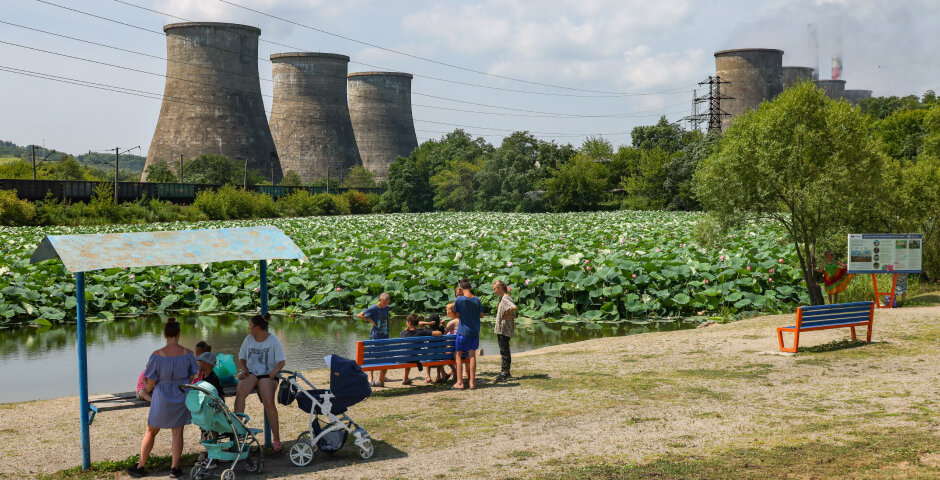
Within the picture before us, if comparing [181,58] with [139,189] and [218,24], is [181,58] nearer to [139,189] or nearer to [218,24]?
[218,24]

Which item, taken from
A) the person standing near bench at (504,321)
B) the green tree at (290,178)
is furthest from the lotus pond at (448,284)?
the green tree at (290,178)

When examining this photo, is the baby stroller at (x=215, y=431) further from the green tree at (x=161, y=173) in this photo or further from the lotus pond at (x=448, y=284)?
the green tree at (x=161, y=173)

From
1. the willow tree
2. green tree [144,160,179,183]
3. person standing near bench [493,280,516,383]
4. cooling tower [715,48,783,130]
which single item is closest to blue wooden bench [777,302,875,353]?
the willow tree

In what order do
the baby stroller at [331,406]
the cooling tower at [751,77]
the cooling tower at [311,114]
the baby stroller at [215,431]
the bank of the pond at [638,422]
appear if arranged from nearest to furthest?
the baby stroller at [215,431]
the bank of the pond at [638,422]
the baby stroller at [331,406]
the cooling tower at [311,114]
the cooling tower at [751,77]

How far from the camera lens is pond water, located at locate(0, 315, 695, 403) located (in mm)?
9828

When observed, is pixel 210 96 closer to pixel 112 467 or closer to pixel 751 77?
pixel 751 77

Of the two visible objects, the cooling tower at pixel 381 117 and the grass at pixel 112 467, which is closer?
the grass at pixel 112 467

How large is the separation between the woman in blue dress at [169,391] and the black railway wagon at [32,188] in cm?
3636

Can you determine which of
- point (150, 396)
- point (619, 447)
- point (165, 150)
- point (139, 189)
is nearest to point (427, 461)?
point (619, 447)

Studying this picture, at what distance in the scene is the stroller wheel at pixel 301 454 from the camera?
17.5ft

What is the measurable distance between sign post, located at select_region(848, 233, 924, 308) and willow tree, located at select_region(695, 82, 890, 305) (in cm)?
91

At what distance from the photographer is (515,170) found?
2106 inches

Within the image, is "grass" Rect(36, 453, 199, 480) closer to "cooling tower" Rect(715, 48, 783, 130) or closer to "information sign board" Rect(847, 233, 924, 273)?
"information sign board" Rect(847, 233, 924, 273)

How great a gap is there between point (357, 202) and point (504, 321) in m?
51.9
